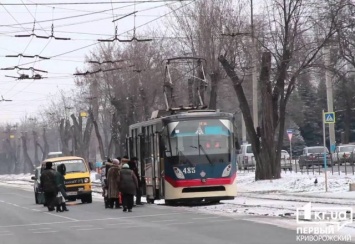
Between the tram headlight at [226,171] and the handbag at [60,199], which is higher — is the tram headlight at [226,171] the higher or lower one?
the higher one

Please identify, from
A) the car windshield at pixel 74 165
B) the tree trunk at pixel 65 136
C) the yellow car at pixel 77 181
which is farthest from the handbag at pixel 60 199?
the tree trunk at pixel 65 136

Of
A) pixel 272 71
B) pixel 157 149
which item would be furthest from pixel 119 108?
pixel 157 149

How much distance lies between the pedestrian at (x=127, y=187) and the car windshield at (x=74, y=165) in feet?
32.1

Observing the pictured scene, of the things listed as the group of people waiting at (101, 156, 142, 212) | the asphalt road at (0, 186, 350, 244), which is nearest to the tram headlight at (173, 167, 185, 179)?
the group of people waiting at (101, 156, 142, 212)

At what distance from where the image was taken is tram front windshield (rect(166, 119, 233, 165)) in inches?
1048

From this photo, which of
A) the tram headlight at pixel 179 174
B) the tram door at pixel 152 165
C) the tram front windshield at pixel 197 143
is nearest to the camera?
the tram headlight at pixel 179 174

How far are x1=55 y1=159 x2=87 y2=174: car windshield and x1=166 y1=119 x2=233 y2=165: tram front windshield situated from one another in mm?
8977

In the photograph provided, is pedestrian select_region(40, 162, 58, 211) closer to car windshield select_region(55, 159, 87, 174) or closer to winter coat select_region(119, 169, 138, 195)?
winter coat select_region(119, 169, 138, 195)

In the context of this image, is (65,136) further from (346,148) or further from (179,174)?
(179,174)

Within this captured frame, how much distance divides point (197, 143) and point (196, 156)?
17.5 inches

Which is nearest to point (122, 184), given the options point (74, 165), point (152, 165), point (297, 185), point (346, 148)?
point (152, 165)

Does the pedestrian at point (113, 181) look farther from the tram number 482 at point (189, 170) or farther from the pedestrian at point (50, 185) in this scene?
the tram number 482 at point (189, 170)

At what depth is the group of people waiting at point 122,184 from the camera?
24781 mm

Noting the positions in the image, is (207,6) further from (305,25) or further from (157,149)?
(157,149)
